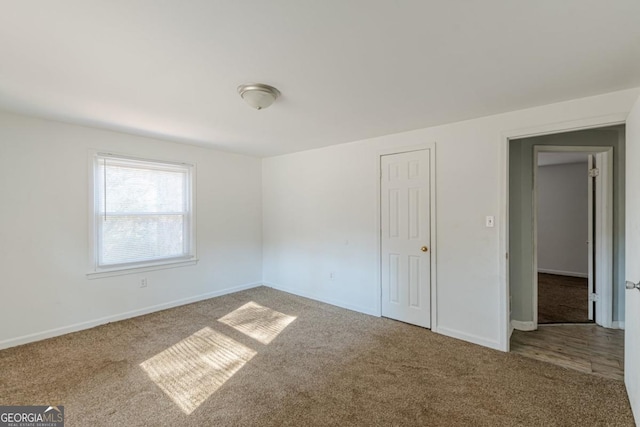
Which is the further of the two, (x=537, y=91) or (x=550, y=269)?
(x=550, y=269)

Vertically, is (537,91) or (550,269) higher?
(537,91)

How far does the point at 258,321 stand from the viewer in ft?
11.8

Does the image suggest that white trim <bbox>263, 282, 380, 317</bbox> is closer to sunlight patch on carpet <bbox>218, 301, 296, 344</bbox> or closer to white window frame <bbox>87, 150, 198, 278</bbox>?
sunlight patch on carpet <bbox>218, 301, 296, 344</bbox>

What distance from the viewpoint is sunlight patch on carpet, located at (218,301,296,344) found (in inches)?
127

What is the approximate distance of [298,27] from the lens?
5.02 feet

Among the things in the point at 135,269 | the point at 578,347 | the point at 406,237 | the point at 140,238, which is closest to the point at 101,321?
the point at 135,269

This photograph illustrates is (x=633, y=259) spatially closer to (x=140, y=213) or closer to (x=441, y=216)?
(x=441, y=216)

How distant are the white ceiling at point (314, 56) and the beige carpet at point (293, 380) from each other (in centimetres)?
230

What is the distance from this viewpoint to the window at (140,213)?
138 inches

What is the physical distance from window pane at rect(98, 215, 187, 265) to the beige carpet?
34.3 inches

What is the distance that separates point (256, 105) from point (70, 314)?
10.4ft

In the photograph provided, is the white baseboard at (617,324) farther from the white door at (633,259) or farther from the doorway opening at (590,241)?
the white door at (633,259)

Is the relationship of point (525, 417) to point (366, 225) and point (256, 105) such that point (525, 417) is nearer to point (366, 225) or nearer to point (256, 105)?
point (366, 225)

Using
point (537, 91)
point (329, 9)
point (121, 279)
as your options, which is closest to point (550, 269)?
point (537, 91)
